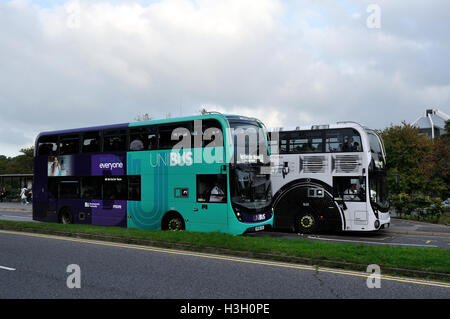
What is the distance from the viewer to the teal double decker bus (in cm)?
1282

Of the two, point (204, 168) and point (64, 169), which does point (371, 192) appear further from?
point (64, 169)

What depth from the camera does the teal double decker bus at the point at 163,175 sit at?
505 inches

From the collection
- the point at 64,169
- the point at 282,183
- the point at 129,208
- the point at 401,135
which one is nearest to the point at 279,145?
the point at 282,183

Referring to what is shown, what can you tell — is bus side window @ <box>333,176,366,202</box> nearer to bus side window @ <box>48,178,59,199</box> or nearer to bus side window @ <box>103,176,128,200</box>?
bus side window @ <box>103,176,128,200</box>

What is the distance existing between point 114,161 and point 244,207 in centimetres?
568

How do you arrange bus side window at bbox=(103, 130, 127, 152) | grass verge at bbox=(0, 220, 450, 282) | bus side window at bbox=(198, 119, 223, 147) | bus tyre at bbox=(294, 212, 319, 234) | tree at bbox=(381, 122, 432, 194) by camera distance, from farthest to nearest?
tree at bbox=(381, 122, 432, 194) < bus tyre at bbox=(294, 212, 319, 234) < bus side window at bbox=(103, 130, 127, 152) < bus side window at bbox=(198, 119, 223, 147) < grass verge at bbox=(0, 220, 450, 282)

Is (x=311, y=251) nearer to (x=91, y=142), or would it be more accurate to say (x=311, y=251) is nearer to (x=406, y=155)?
(x=91, y=142)

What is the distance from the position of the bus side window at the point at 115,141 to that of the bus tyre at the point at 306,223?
23.1 feet

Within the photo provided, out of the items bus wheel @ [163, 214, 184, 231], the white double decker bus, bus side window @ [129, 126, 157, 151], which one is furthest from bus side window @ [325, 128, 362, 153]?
bus side window @ [129, 126, 157, 151]

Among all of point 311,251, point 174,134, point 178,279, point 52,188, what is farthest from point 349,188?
point 52,188

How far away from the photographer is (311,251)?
363 inches

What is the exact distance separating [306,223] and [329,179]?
6.26 ft

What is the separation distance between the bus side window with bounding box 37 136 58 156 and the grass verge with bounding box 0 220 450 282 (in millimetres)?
5869

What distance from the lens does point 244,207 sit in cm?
1274
